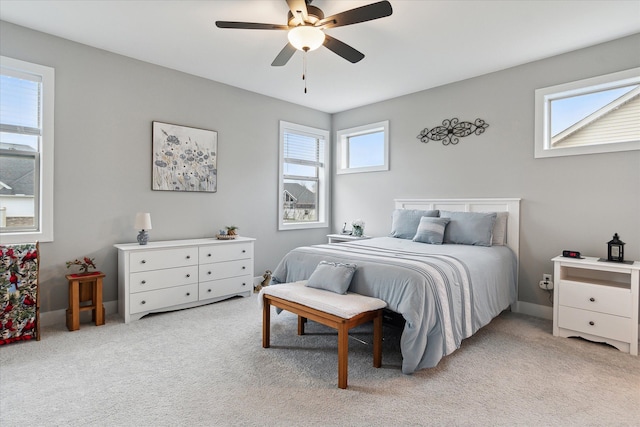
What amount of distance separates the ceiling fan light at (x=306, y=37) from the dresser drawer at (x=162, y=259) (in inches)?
94.5

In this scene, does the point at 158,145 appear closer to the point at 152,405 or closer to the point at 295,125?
the point at 295,125

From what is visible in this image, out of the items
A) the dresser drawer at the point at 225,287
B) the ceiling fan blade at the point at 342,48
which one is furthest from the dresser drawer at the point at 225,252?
the ceiling fan blade at the point at 342,48

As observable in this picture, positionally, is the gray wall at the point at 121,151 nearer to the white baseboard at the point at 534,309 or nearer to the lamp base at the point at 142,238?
the lamp base at the point at 142,238

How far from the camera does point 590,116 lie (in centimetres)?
338

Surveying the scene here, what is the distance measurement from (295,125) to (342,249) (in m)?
2.70

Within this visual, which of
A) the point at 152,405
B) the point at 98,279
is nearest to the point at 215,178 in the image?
the point at 98,279

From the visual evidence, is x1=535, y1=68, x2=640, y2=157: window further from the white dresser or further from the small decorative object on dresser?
the small decorative object on dresser

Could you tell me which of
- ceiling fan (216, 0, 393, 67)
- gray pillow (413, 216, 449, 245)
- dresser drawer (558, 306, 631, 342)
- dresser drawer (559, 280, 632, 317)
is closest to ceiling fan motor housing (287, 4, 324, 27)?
ceiling fan (216, 0, 393, 67)

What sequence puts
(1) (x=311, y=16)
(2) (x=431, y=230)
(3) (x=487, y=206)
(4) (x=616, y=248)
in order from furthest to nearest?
1. (3) (x=487, y=206)
2. (2) (x=431, y=230)
3. (4) (x=616, y=248)
4. (1) (x=311, y=16)

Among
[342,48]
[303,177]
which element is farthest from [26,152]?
[303,177]

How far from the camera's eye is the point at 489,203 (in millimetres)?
3922

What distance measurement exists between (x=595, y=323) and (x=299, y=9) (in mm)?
3404

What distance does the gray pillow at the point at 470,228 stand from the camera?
356cm

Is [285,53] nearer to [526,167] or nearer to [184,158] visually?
[184,158]
